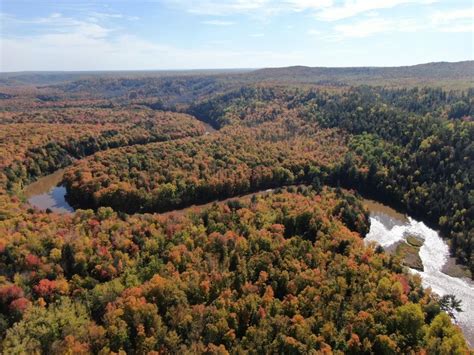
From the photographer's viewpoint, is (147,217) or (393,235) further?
(393,235)

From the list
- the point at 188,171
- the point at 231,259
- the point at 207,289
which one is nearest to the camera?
the point at 207,289

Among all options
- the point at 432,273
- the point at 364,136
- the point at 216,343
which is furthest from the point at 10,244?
the point at 364,136

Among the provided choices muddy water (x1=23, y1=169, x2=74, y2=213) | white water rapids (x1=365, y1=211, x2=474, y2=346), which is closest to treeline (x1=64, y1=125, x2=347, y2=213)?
muddy water (x1=23, y1=169, x2=74, y2=213)

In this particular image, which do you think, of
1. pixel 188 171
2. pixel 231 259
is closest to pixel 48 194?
pixel 188 171

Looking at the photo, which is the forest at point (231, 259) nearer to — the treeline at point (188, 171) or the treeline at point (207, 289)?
the treeline at point (207, 289)

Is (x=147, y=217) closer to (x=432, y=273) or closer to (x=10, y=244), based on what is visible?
(x=10, y=244)

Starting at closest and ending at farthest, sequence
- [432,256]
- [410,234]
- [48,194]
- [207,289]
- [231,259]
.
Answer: [207,289] → [231,259] → [432,256] → [410,234] → [48,194]

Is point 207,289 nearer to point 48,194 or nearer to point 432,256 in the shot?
point 432,256

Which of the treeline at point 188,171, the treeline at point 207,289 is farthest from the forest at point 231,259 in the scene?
the treeline at point 188,171
